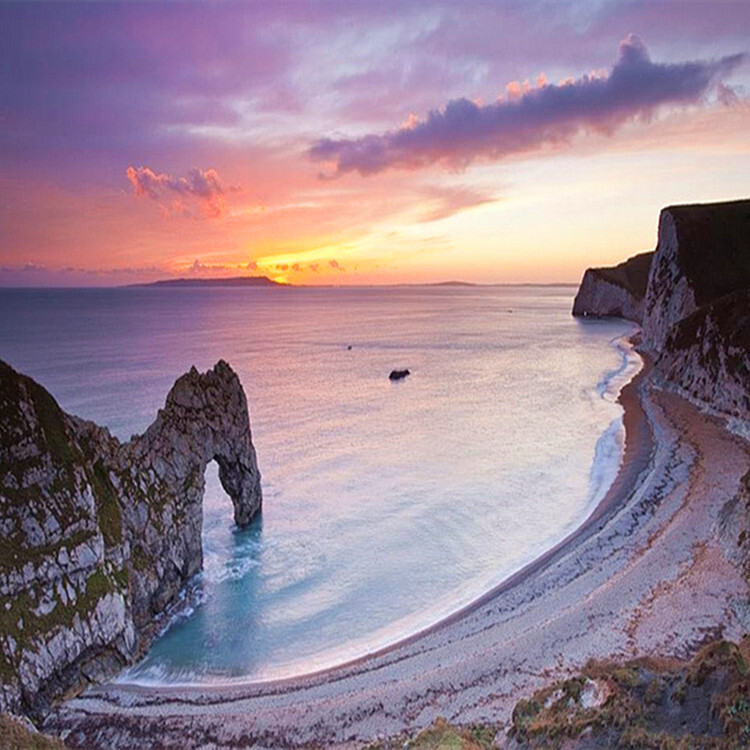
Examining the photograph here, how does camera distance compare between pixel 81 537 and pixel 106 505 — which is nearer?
pixel 81 537

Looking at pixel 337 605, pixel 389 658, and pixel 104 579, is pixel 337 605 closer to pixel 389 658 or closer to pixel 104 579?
pixel 389 658

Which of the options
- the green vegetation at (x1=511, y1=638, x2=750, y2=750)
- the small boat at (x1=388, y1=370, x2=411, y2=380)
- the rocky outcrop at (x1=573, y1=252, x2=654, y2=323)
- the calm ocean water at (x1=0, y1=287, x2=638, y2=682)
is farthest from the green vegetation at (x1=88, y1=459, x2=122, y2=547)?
the rocky outcrop at (x1=573, y1=252, x2=654, y2=323)

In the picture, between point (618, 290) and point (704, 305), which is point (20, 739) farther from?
point (618, 290)

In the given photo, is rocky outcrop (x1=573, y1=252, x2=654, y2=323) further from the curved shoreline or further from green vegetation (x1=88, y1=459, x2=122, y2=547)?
green vegetation (x1=88, y1=459, x2=122, y2=547)

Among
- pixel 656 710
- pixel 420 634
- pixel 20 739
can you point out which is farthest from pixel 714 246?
pixel 20 739

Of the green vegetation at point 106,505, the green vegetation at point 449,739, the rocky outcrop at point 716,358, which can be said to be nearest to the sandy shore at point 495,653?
the green vegetation at point 449,739

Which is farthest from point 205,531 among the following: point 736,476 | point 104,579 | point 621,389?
point 621,389

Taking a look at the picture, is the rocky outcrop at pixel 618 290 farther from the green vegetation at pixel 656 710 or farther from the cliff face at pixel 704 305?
the green vegetation at pixel 656 710
